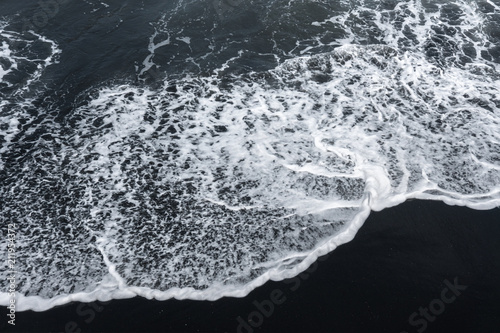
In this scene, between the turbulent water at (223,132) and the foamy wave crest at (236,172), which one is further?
the turbulent water at (223,132)

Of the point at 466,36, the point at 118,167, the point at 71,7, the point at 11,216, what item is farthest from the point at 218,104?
the point at 466,36

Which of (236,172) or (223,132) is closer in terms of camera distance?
(236,172)

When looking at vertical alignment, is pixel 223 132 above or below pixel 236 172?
above

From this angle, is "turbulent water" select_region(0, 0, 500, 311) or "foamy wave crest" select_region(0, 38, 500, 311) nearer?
"foamy wave crest" select_region(0, 38, 500, 311)
